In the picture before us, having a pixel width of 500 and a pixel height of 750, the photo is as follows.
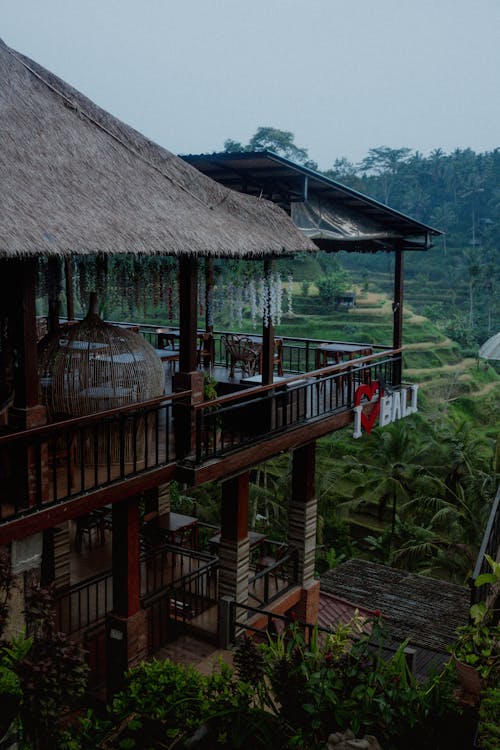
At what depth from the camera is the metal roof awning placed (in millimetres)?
9498

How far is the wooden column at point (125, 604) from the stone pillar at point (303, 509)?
3.23 meters

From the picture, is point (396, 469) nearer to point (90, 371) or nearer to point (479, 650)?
point (90, 371)

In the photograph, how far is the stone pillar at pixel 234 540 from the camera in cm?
991

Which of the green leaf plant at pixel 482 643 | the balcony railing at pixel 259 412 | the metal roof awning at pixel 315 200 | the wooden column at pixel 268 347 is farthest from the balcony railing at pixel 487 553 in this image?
the metal roof awning at pixel 315 200

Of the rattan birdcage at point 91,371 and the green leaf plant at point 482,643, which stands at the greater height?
the rattan birdcage at point 91,371

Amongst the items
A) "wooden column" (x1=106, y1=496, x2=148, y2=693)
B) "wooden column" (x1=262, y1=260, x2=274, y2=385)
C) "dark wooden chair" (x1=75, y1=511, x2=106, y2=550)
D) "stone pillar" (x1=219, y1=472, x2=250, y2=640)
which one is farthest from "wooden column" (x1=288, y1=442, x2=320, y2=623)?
"wooden column" (x1=106, y1=496, x2=148, y2=693)

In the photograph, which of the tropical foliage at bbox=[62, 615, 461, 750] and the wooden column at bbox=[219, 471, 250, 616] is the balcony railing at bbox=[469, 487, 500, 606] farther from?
the wooden column at bbox=[219, 471, 250, 616]

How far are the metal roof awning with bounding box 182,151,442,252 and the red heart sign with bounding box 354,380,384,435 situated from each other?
2204 mm

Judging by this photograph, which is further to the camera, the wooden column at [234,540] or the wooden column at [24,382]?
the wooden column at [234,540]

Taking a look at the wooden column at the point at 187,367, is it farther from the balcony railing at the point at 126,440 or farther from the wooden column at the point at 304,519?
the wooden column at the point at 304,519

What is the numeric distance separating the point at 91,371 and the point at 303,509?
4.84 meters

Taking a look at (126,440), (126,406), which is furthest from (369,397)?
(126,406)

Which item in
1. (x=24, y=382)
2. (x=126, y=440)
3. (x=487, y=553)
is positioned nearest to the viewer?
(x=24, y=382)

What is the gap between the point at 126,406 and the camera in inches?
278
